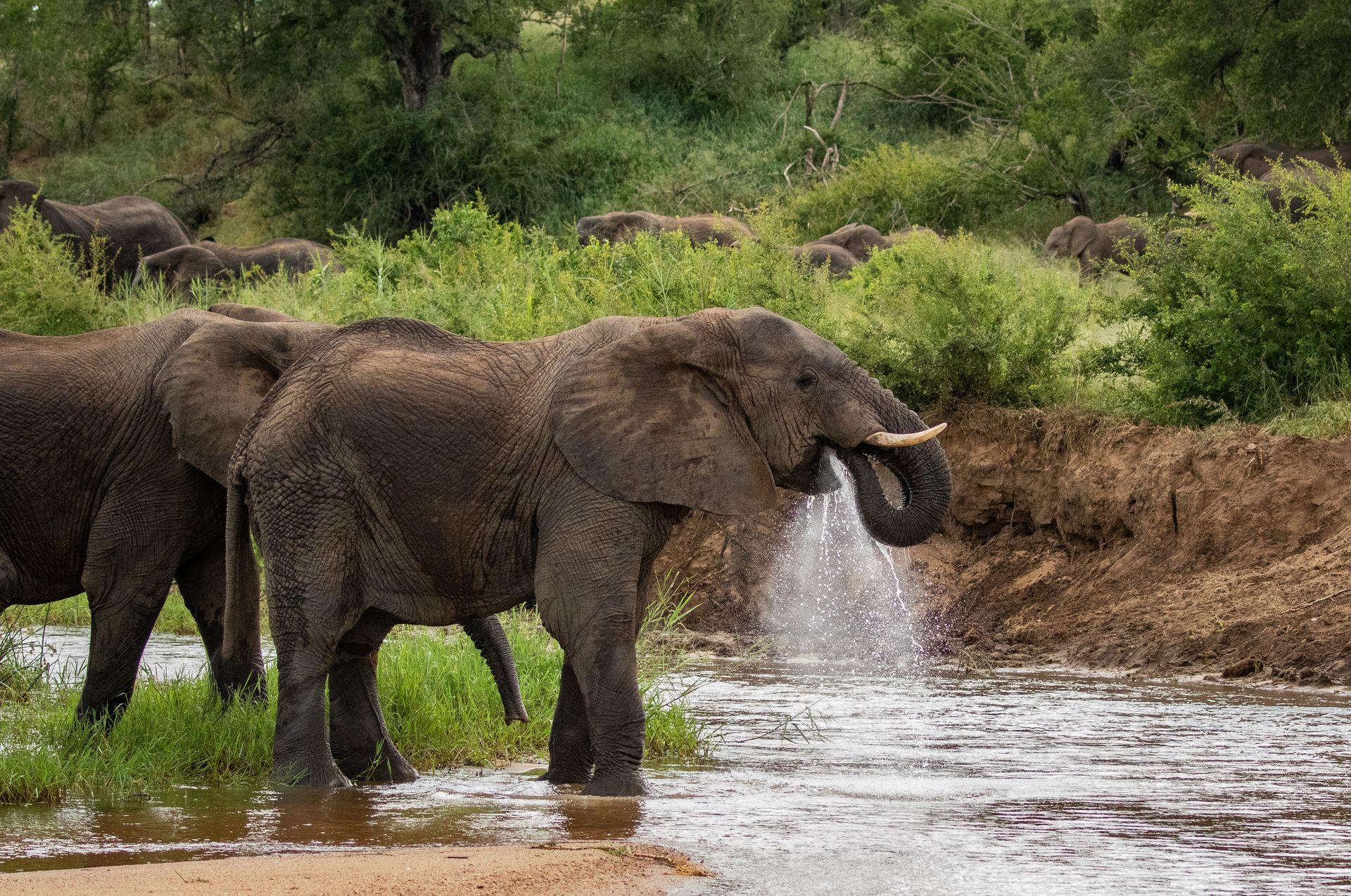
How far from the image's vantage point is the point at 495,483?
22.7 ft

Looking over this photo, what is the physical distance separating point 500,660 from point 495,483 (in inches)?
54.5

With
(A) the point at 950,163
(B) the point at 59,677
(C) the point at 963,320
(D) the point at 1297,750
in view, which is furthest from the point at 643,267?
(A) the point at 950,163

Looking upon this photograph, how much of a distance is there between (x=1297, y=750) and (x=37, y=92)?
3665 centimetres

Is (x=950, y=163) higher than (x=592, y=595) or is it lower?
higher

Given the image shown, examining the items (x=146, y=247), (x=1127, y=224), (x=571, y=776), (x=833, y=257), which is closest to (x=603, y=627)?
(x=571, y=776)

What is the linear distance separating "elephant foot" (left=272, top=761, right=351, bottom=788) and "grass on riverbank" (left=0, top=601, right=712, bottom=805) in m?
0.19

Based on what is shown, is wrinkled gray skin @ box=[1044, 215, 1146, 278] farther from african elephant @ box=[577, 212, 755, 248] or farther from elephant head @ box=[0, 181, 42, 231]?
elephant head @ box=[0, 181, 42, 231]

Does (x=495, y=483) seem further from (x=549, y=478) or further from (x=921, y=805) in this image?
(x=921, y=805)

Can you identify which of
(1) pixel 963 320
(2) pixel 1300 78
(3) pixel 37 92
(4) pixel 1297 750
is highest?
(3) pixel 37 92

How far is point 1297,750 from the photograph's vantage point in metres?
7.74

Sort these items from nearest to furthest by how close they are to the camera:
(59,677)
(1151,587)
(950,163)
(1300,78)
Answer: (59,677) → (1151,587) → (1300,78) → (950,163)

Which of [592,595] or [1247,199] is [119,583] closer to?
[592,595]

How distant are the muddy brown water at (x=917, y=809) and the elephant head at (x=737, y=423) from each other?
119 cm

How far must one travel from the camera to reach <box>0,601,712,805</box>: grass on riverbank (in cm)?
681
